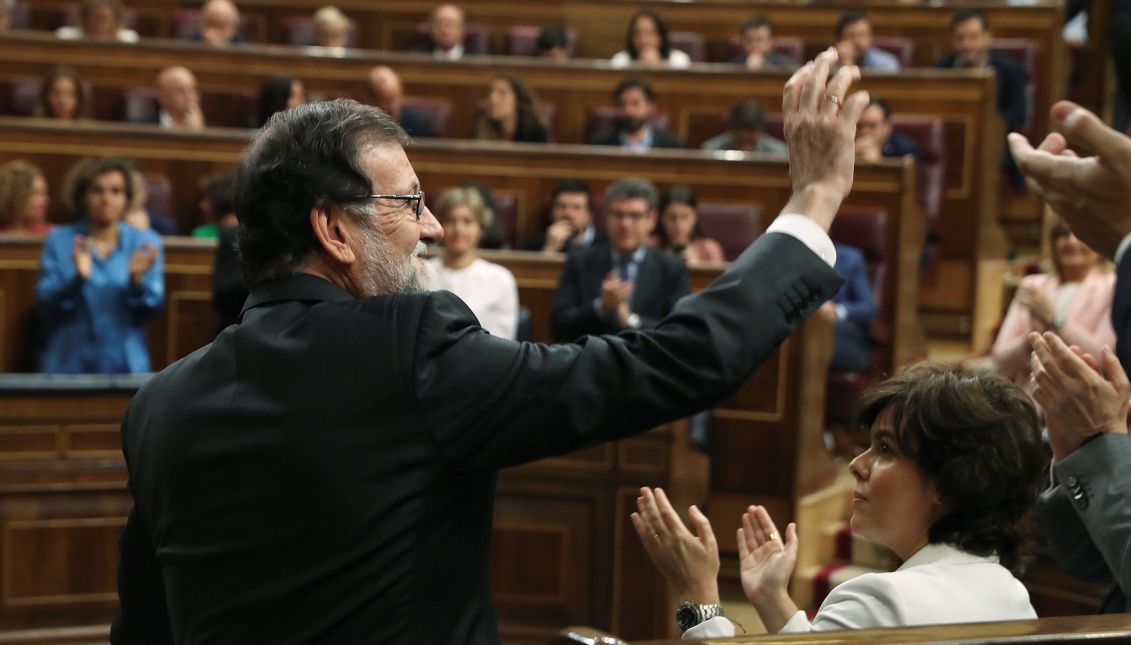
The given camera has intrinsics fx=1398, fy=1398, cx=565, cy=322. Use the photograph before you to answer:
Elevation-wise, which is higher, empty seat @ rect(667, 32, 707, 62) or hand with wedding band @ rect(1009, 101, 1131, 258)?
empty seat @ rect(667, 32, 707, 62)

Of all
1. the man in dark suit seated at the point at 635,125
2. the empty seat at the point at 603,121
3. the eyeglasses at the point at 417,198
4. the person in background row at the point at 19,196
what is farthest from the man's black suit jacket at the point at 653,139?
the eyeglasses at the point at 417,198

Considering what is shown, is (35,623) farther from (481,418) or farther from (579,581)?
(481,418)

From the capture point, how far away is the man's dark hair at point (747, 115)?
4.98 m

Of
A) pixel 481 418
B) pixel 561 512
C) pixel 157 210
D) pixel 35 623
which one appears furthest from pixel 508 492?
pixel 481 418

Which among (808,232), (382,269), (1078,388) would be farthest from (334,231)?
(1078,388)

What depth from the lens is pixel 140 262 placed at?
3857mm

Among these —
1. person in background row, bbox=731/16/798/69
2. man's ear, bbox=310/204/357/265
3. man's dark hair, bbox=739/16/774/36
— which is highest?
man's dark hair, bbox=739/16/774/36

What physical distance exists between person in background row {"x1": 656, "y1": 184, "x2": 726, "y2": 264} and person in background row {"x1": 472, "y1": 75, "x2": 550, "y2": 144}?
3.44 ft

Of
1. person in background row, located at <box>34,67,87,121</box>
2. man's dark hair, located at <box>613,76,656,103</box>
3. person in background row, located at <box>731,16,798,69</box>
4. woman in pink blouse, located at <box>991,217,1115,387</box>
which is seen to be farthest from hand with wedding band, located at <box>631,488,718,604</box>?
person in background row, located at <box>731,16,798,69</box>

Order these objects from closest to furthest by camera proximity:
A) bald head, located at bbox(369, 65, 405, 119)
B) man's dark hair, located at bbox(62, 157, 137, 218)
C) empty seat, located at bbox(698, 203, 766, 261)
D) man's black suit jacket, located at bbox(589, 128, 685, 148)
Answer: man's dark hair, located at bbox(62, 157, 137, 218) < empty seat, located at bbox(698, 203, 766, 261) < man's black suit jacket, located at bbox(589, 128, 685, 148) < bald head, located at bbox(369, 65, 405, 119)

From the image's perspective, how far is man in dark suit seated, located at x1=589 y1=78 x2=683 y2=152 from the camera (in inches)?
202

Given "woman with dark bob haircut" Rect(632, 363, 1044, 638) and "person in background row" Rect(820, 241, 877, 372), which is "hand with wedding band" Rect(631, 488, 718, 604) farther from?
"person in background row" Rect(820, 241, 877, 372)

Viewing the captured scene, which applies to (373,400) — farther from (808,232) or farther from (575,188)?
(575,188)

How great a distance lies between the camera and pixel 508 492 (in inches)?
A: 132
